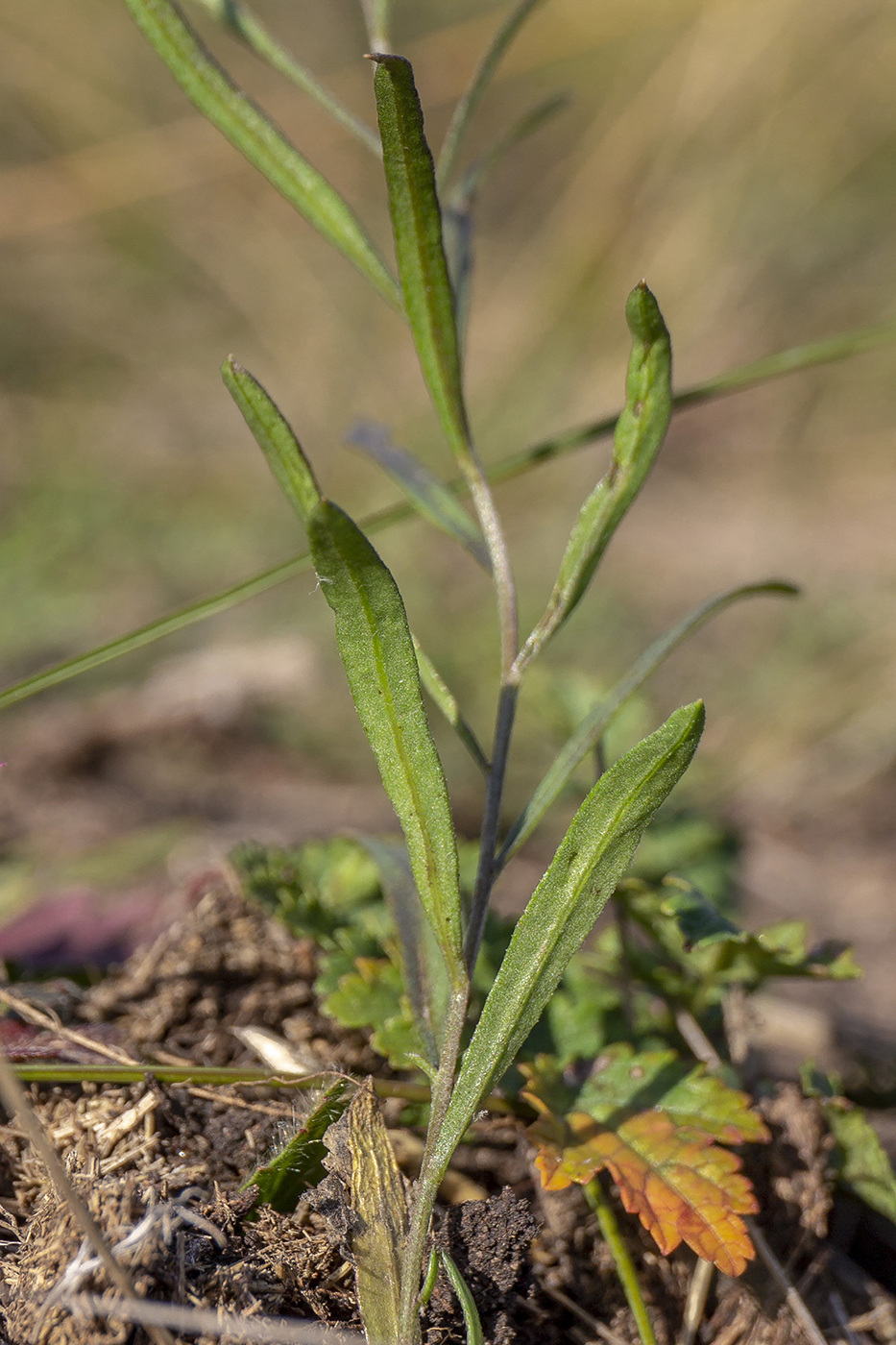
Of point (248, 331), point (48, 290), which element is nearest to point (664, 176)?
point (248, 331)

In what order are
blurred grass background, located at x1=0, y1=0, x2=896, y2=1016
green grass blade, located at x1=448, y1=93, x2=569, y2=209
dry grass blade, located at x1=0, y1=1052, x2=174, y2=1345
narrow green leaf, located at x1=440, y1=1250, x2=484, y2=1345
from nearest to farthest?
dry grass blade, located at x1=0, y1=1052, x2=174, y2=1345 < narrow green leaf, located at x1=440, y1=1250, x2=484, y2=1345 < green grass blade, located at x1=448, y1=93, x2=569, y2=209 < blurred grass background, located at x1=0, y1=0, x2=896, y2=1016

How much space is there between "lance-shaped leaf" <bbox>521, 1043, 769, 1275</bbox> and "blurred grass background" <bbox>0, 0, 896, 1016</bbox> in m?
1.66

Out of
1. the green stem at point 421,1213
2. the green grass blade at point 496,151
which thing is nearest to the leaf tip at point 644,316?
the green grass blade at point 496,151

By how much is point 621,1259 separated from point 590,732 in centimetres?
42

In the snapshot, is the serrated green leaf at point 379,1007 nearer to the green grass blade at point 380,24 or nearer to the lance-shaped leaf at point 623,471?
the lance-shaped leaf at point 623,471

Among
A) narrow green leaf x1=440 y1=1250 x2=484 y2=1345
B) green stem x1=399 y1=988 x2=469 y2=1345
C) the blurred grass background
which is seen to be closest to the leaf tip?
green stem x1=399 y1=988 x2=469 y2=1345

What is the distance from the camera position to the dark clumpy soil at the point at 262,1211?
63 centimetres

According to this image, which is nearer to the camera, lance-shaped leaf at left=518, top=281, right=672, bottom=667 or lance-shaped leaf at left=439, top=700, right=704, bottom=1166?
lance-shaped leaf at left=439, top=700, right=704, bottom=1166

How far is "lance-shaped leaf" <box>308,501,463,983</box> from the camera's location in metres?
0.65

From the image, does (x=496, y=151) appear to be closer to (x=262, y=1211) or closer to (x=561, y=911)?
(x=561, y=911)

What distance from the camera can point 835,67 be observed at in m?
4.20

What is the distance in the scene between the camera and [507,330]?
4.43 m

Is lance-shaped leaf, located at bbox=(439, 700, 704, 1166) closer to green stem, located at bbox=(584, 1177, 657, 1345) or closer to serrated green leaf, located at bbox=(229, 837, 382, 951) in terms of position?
green stem, located at bbox=(584, 1177, 657, 1345)

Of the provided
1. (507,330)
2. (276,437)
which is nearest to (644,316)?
(276,437)
